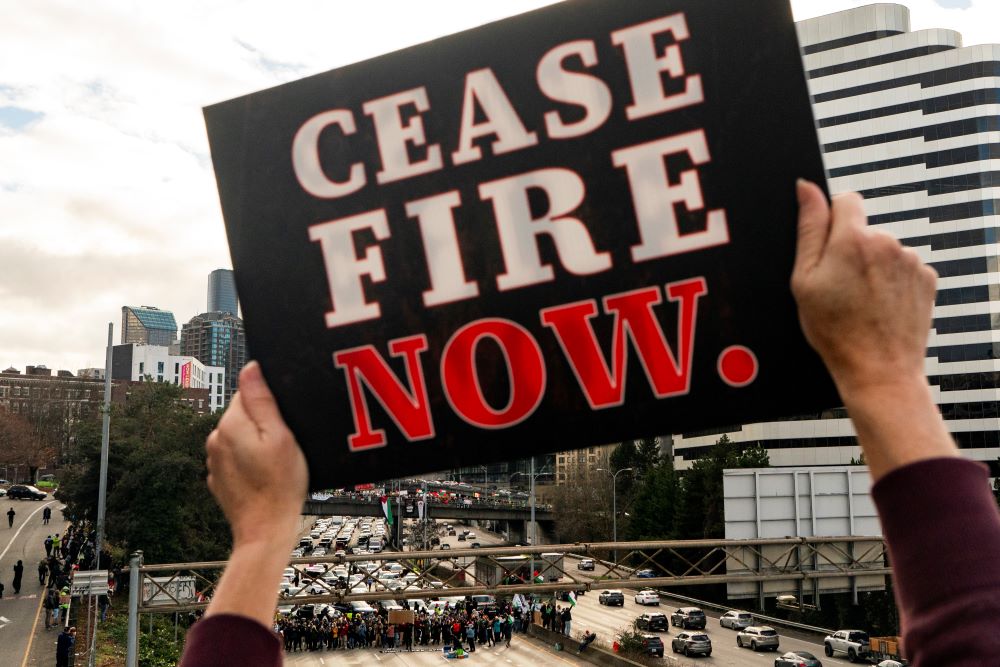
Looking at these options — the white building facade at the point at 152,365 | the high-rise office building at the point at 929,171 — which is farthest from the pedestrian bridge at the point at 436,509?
the white building facade at the point at 152,365

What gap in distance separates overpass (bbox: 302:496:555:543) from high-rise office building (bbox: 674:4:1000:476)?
64.1 feet

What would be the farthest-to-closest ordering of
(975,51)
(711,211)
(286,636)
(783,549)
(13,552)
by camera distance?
(975,51), (13,552), (286,636), (783,549), (711,211)

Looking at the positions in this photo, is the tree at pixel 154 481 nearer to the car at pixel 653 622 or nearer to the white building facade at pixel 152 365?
the car at pixel 653 622

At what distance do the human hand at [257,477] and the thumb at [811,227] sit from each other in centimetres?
136

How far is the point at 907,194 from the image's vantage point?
230 ft

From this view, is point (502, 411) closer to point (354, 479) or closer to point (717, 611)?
point (354, 479)

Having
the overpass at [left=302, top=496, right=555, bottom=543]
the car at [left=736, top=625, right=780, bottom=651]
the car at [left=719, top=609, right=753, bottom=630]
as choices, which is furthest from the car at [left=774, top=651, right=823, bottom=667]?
the overpass at [left=302, top=496, right=555, bottom=543]

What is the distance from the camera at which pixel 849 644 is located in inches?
1384

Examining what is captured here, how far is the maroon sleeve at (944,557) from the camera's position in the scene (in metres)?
1.28

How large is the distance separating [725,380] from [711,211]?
0.54m

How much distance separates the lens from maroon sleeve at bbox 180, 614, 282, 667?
1632 mm

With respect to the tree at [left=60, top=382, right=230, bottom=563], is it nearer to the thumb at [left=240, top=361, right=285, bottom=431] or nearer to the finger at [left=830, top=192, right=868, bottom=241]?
the thumb at [left=240, top=361, right=285, bottom=431]

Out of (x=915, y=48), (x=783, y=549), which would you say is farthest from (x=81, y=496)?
(x=915, y=48)

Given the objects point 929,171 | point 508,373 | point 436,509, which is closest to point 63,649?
point 508,373
